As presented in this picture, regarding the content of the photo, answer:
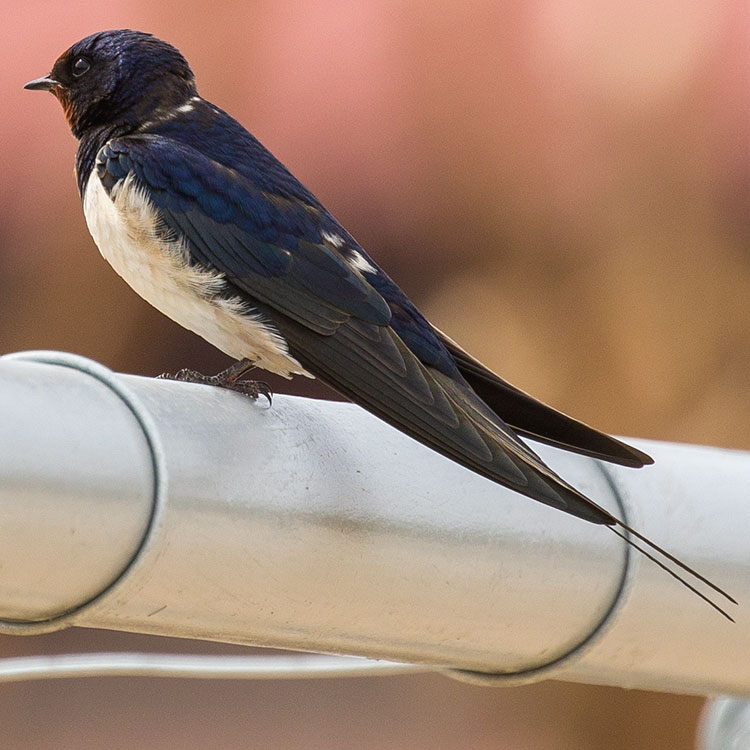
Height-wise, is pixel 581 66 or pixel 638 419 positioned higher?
pixel 581 66

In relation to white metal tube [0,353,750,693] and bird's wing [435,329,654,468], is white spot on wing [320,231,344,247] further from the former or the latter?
white metal tube [0,353,750,693]

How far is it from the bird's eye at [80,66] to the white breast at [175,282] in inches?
10.7

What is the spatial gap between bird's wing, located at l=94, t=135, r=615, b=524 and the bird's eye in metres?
0.21

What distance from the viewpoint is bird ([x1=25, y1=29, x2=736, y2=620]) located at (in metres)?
0.93

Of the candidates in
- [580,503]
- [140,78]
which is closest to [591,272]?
[140,78]

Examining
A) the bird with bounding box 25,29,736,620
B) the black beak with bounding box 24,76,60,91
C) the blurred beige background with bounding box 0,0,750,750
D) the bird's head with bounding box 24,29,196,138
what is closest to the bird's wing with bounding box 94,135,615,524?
the bird with bounding box 25,29,736,620

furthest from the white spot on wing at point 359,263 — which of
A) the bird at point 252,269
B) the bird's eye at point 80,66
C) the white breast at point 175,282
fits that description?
the bird's eye at point 80,66

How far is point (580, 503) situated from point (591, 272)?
2.46m

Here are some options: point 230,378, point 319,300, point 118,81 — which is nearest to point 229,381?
point 230,378

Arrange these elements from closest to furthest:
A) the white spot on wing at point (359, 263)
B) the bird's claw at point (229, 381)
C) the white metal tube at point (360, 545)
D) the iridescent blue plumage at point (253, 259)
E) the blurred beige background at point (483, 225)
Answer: the white metal tube at point (360, 545), the iridescent blue plumage at point (253, 259), the bird's claw at point (229, 381), the white spot on wing at point (359, 263), the blurred beige background at point (483, 225)

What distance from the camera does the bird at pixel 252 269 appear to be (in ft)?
3.05

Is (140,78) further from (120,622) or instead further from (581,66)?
(581,66)

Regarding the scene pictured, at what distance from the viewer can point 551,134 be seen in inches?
120

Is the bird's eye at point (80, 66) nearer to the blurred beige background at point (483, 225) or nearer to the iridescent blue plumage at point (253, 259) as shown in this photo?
the iridescent blue plumage at point (253, 259)
